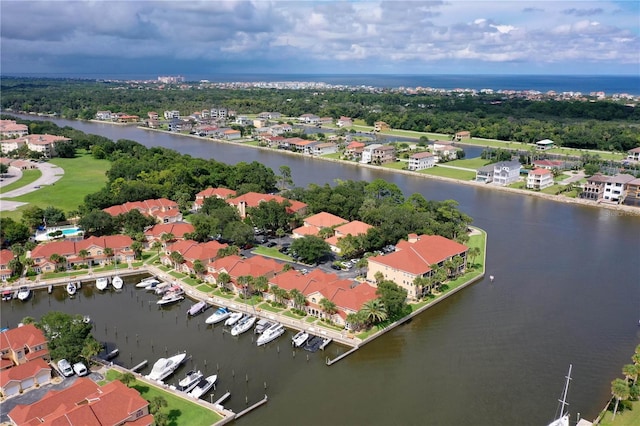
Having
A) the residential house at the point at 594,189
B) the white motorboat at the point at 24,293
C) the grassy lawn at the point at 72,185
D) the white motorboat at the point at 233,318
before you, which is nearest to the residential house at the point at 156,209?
the grassy lawn at the point at 72,185

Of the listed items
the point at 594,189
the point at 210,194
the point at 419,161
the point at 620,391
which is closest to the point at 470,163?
the point at 419,161

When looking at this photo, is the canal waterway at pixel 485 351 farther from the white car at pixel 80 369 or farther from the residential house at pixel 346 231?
the residential house at pixel 346 231

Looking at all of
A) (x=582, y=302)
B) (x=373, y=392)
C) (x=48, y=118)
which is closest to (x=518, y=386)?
(x=373, y=392)

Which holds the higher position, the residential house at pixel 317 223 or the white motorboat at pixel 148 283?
the residential house at pixel 317 223

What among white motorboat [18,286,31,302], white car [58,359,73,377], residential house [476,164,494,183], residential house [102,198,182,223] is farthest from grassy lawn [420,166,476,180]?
white car [58,359,73,377]

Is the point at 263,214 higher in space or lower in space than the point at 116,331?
higher

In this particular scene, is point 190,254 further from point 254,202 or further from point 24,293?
point 254,202

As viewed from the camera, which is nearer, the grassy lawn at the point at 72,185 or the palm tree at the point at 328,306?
the palm tree at the point at 328,306

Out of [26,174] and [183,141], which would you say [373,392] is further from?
[183,141]
